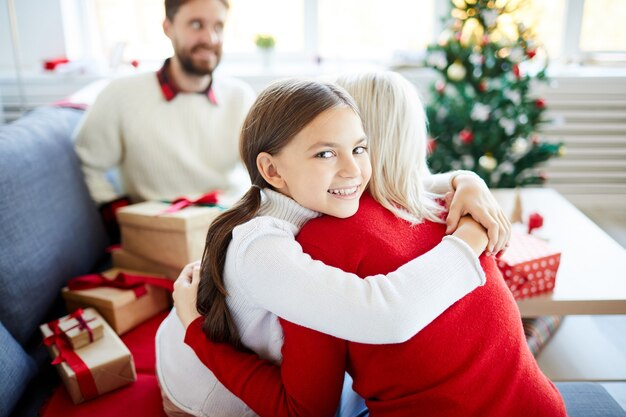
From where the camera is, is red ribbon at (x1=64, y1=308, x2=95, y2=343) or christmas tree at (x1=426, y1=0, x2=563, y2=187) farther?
christmas tree at (x1=426, y1=0, x2=563, y2=187)

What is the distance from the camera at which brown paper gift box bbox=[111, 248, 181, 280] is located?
5.48ft

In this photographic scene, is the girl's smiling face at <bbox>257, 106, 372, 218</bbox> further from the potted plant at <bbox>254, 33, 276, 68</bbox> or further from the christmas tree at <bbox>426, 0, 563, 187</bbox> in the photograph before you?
the potted plant at <bbox>254, 33, 276, 68</bbox>

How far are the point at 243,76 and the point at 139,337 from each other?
6.24ft

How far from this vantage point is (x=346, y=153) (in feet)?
2.86

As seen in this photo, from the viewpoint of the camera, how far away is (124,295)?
4.84ft

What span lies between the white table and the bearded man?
1.13 meters

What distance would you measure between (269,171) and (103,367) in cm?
64

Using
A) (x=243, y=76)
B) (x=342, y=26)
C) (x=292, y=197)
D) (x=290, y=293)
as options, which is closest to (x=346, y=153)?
(x=292, y=197)

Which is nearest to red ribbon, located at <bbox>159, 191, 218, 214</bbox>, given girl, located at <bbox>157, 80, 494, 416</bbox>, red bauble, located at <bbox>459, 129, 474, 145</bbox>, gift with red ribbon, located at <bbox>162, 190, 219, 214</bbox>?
gift with red ribbon, located at <bbox>162, 190, 219, 214</bbox>

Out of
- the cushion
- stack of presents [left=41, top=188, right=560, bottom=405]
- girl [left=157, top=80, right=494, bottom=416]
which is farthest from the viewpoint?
stack of presents [left=41, top=188, right=560, bottom=405]

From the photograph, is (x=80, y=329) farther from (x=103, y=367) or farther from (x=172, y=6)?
(x=172, y=6)

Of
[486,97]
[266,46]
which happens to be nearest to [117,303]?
[486,97]

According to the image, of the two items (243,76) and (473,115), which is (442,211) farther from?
(243,76)

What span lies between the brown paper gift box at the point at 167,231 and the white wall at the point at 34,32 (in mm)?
1877
